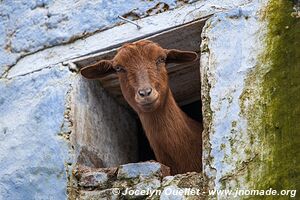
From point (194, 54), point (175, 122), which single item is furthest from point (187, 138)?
point (194, 54)

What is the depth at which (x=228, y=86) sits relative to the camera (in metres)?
6.48

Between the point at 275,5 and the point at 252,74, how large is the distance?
601 mm

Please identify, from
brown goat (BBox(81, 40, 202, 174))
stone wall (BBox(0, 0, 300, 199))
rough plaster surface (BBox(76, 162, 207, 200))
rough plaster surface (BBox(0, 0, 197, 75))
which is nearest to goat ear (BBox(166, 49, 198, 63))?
brown goat (BBox(81, 40, 202, 174))

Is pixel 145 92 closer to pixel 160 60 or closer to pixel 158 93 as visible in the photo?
pixel 158 93

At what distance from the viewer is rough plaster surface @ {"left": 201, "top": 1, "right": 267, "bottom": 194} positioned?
20.1 ft

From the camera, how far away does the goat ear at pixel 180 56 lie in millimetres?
7203

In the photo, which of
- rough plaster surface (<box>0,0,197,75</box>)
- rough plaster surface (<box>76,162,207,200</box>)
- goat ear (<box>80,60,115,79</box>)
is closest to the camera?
rough plaster surface (<box>76,162,207,200</box>)

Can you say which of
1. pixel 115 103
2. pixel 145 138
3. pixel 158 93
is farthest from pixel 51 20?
pixel 145 138

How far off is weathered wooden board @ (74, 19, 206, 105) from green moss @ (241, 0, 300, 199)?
28.8 inches

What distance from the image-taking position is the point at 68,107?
710 centimetres

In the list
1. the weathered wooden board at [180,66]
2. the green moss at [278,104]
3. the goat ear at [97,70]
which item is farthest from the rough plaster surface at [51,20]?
the green moss at [278,104]

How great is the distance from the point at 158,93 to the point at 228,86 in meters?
0.72

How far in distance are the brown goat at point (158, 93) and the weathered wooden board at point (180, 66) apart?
0.14 metres

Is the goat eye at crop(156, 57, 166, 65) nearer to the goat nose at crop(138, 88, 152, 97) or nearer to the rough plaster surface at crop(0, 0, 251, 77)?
the rough plaster surface at crop(0, 0, 251, 77)
